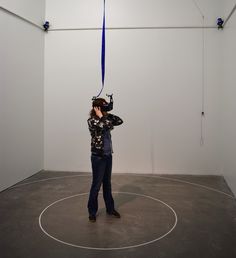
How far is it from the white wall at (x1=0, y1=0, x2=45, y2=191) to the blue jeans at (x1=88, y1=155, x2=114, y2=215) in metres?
1.92

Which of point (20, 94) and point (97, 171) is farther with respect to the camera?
point (20, 94)

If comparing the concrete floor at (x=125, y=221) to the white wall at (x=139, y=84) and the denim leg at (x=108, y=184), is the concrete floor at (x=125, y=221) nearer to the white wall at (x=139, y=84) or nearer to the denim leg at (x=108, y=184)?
the denim leg at (x=108, y=184)

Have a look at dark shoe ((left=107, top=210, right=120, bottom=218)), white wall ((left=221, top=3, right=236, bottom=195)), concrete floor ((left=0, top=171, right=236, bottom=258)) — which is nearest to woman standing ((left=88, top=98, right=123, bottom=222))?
dark shoe ((left=107, top=210, right=120, bottom=218))

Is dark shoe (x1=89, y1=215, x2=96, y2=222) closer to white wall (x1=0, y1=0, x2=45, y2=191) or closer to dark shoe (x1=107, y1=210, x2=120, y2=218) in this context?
dark shoe (x1=107, y1=210, x2=120, y2=218)

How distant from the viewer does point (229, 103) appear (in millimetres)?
4758

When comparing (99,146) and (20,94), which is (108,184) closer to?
(99,146)

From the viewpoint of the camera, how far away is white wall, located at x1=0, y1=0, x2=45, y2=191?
463 centimetres

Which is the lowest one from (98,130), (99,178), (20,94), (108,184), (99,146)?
(108,184)

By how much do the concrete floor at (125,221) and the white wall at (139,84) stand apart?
820 millimetres

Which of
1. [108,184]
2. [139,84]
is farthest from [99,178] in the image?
[139,84]

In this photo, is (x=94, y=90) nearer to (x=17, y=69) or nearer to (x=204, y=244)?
(x=17, y=69)

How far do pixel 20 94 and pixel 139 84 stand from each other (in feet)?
7.46

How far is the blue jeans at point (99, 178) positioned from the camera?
3.32m

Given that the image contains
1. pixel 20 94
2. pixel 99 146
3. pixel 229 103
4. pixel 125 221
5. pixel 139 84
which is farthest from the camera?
pixel 139 84
